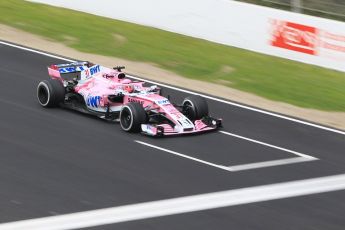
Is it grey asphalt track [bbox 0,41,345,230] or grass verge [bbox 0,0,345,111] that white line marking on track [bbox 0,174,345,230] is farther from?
grass verge [bbox 0,0,345,111]

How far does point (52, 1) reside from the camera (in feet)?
89.1

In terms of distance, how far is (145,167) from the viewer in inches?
555

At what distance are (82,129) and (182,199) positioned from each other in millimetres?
3844

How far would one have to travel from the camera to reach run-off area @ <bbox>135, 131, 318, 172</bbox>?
578 inches

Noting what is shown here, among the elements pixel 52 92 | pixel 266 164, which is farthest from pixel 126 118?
pixel 266 164

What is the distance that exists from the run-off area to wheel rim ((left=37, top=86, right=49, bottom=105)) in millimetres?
2609

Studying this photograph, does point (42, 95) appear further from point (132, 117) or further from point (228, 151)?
point (228, 151)

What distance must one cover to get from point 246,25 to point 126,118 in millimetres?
8583

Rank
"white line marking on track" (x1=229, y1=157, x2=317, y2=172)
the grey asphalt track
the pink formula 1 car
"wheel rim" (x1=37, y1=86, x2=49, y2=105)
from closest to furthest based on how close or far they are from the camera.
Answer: the grey asphalt track → "white line marking on track" (x1=229, y1=157, x2=317, y2=172) → the pink formula 1 car → "wheel rim" (x1=37, y1=86, x2=49, y2=105)

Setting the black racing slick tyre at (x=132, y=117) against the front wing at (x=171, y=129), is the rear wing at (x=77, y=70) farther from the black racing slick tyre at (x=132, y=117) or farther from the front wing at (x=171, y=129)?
the front wing at (x=171, y=129)

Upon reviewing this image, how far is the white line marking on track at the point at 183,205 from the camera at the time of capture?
11.5 meters

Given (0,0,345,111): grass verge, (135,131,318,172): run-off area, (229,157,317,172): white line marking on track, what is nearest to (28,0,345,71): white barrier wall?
(0,0,345,111): grass verge

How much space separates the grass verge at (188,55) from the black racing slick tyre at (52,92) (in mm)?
5226

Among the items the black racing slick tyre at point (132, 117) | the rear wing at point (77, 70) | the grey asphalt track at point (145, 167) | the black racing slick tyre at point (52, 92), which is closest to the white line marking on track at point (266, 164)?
the grey asphalt track at point (145, 167)
